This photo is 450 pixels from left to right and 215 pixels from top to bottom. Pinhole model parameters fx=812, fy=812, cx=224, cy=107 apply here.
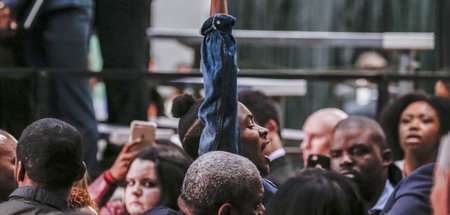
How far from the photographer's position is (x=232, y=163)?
2.46 metres

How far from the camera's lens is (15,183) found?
9.99 feet

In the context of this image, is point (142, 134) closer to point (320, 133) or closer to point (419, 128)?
point (320, 133)

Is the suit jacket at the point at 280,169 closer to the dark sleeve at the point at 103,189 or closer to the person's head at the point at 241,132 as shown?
the person's head at the point at 241,132

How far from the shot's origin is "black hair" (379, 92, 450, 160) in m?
4.43

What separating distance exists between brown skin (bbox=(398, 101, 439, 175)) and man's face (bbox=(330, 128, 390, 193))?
30 cm

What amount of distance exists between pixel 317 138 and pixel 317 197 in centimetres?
Answer: 236

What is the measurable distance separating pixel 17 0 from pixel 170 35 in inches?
56.7

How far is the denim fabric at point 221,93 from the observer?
2.90 m

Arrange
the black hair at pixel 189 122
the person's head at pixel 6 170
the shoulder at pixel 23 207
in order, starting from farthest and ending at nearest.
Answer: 1. the black hair at pixel 189 122
2. the person's head at pixel 6 170
3. the shoulder at pixel 23 207

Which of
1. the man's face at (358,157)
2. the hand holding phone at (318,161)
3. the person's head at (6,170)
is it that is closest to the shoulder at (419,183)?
the man's face at (358,157)

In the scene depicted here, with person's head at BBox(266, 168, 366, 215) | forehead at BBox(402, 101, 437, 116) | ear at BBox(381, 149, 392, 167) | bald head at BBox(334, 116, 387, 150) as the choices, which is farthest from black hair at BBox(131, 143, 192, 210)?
forehead at BBox(402, 101, 437, 116)

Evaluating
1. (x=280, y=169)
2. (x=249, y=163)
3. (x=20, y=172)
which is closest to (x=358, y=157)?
(x=280, y=169)

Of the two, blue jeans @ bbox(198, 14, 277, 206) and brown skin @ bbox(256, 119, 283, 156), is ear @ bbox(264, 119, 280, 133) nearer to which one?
brown skin @ bbox(256, 119, 283, 156)

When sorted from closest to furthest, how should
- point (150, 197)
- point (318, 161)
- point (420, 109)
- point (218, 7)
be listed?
1. point (218, 7)
2. point (150, 197)
3. point (318, 161)
4. point (420, 109)
